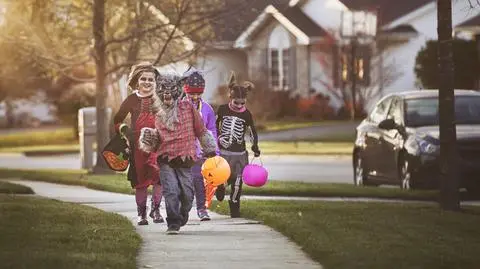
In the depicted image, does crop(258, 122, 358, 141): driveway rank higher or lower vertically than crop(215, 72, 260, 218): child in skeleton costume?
higher

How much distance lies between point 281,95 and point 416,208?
36.5 meters

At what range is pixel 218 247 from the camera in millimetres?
12602

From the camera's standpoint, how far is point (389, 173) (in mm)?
21672

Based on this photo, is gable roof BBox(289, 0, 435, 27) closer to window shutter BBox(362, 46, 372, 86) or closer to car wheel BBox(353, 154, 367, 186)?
window shutter BBox(362, 46, 372, 86)

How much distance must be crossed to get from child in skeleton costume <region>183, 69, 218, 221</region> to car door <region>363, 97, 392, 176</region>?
686 cm

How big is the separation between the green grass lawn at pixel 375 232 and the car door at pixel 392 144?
377 cm

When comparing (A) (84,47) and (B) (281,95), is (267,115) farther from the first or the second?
(A) (84,47)

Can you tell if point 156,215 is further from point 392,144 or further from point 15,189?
point 392,144

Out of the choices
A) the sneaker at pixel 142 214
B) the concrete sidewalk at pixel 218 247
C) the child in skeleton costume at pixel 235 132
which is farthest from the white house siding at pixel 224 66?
the sneaker at pixel 142 214

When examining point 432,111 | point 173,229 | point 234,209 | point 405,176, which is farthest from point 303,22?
point 173,229

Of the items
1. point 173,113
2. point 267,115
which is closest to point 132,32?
point 173,113

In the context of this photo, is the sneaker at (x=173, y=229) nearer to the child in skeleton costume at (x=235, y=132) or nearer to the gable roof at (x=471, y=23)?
the child in skeleton costume at (x=235, y=132)

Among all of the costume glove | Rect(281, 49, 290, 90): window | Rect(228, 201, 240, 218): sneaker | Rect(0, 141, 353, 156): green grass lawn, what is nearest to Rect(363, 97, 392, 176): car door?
Rect(228, 201, 240, 218): sneaker

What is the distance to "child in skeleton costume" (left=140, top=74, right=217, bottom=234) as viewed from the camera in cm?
1387
